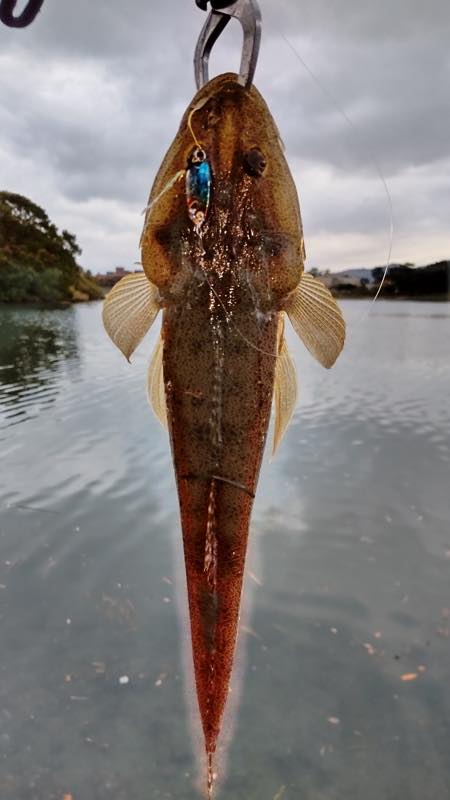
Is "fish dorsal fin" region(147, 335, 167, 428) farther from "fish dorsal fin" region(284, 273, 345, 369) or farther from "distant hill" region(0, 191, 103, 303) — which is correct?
"distant hill" region(0, 191, 103, 303)

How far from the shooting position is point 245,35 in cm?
110

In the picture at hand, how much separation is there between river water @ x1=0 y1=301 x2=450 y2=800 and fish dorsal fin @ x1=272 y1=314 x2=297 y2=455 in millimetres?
593

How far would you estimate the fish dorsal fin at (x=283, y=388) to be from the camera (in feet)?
4.44

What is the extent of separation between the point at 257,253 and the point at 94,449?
1345 cm

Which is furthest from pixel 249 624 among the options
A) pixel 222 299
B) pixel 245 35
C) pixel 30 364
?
pixel 30 364

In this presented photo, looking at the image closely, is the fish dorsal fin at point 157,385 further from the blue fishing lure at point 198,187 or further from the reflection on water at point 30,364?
the reflection on water at point 30,364

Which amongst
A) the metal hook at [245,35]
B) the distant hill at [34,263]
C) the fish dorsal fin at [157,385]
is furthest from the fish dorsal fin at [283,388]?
the distant hill at [34,263]

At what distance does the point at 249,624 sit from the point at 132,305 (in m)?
7.06

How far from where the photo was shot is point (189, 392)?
48.6 inches

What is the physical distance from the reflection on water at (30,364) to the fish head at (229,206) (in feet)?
54.4

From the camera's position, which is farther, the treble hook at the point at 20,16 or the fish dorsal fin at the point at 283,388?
the treble hook at the point at 20,16

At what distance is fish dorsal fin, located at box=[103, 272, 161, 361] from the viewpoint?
1.30 metres

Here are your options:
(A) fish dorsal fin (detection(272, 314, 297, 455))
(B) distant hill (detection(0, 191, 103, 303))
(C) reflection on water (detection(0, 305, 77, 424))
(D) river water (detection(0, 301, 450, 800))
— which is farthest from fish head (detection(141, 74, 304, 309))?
(B) distant hill (detection(0, 191, 103, 303))

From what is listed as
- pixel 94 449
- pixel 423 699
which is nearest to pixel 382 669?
pixel 423 699
